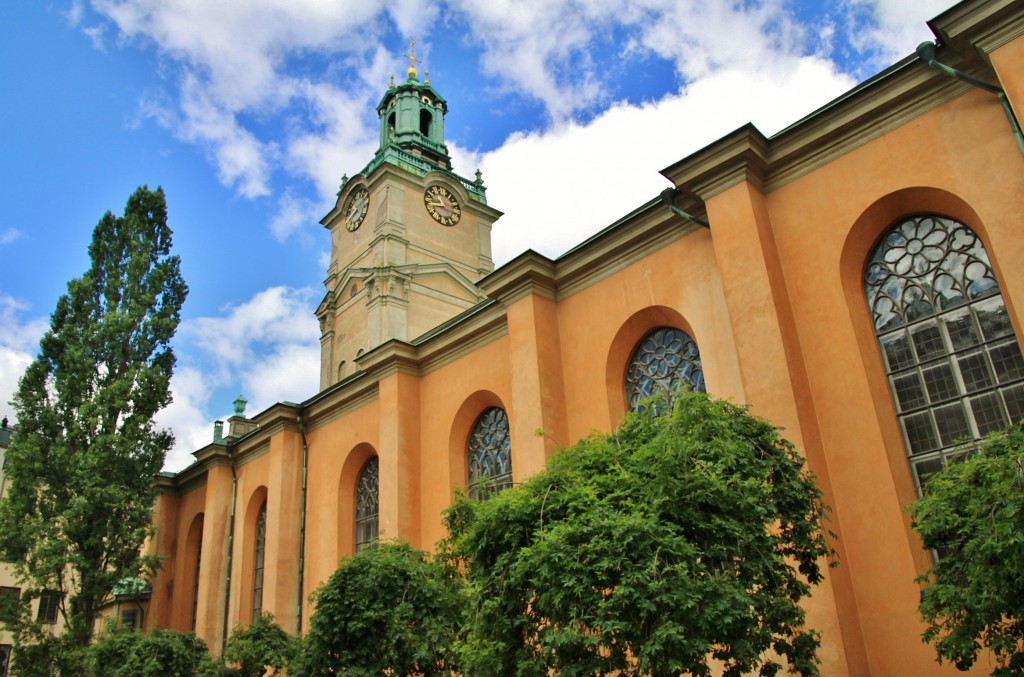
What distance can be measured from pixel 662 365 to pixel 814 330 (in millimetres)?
3243

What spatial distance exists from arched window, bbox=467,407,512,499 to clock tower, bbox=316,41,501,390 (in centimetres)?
1163

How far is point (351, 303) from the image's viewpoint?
104ft

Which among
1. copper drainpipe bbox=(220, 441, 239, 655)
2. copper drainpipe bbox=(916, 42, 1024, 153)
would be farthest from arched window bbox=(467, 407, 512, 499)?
Answer: copper drainpipe bbox=(220, 441, 239, 655)

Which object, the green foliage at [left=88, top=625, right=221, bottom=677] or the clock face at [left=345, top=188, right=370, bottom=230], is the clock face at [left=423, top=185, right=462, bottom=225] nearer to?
the clock face at [left=345, top=188, right=370, bottom=230]

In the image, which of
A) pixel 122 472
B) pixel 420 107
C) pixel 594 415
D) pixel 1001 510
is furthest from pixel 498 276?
pixel 420 107

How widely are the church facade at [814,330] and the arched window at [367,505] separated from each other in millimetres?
83

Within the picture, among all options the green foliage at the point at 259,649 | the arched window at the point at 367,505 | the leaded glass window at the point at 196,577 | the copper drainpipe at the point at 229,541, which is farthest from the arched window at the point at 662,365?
the leaded glass window at the point at 196,577

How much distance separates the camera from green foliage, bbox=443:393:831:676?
6926 mm

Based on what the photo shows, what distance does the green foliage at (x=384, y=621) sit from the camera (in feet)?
38.2

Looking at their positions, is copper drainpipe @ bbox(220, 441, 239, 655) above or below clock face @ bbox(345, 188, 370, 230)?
below

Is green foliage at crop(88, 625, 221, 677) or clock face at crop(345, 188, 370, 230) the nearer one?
green foliage at crop(88, 625, 221, 677)

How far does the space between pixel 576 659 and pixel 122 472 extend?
18338 mm

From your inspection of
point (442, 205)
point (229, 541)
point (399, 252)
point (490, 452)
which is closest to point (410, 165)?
point (442, 205)

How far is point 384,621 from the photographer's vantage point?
1193 centimetres
